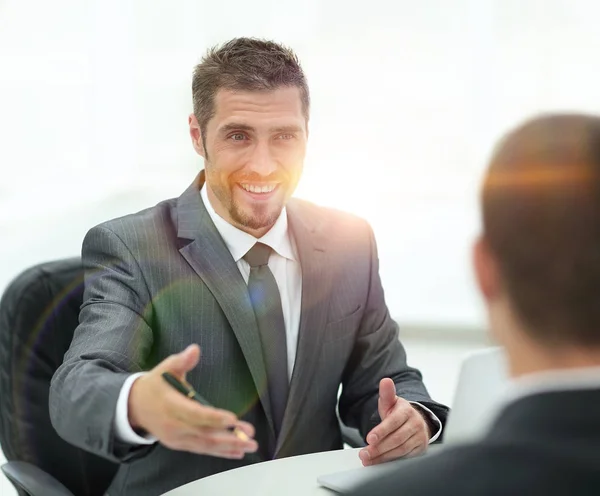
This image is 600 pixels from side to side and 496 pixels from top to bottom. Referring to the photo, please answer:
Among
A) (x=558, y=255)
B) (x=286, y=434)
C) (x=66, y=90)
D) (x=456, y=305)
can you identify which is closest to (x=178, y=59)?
(x=66, y=90)

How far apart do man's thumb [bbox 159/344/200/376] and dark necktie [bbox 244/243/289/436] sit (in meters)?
0.71

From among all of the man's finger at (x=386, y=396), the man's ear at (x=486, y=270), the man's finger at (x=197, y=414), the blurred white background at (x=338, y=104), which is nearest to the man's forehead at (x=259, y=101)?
the man's finger at (x=386, y=396)

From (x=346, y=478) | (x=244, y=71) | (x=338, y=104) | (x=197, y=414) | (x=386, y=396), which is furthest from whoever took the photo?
(x=338, y=104)

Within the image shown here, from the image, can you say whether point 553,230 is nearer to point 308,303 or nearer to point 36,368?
point 308,303

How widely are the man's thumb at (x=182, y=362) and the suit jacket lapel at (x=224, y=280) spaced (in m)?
0.67

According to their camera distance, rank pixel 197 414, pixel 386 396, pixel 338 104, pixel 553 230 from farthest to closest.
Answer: pixel 338 104 → pixel 386 396 → pixel 197 414 → pixel 553 230

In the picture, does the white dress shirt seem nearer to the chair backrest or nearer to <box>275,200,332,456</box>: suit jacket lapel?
<box>275,200,332,456</box>: suit jacket lapel

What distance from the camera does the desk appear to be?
1556 mm

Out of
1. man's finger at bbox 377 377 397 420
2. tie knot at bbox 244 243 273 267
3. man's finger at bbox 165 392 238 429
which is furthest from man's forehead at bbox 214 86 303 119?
man's finger at bbox 165 392 238 429

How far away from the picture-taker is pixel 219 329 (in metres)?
1.93

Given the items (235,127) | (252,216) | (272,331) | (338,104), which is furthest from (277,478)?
(338,104)

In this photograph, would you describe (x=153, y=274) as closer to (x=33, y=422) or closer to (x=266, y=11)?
(x=33, y=422)

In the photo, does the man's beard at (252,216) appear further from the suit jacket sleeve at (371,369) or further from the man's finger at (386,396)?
the man's finger at (386,396)

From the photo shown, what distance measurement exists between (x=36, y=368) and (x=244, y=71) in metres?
0.86
